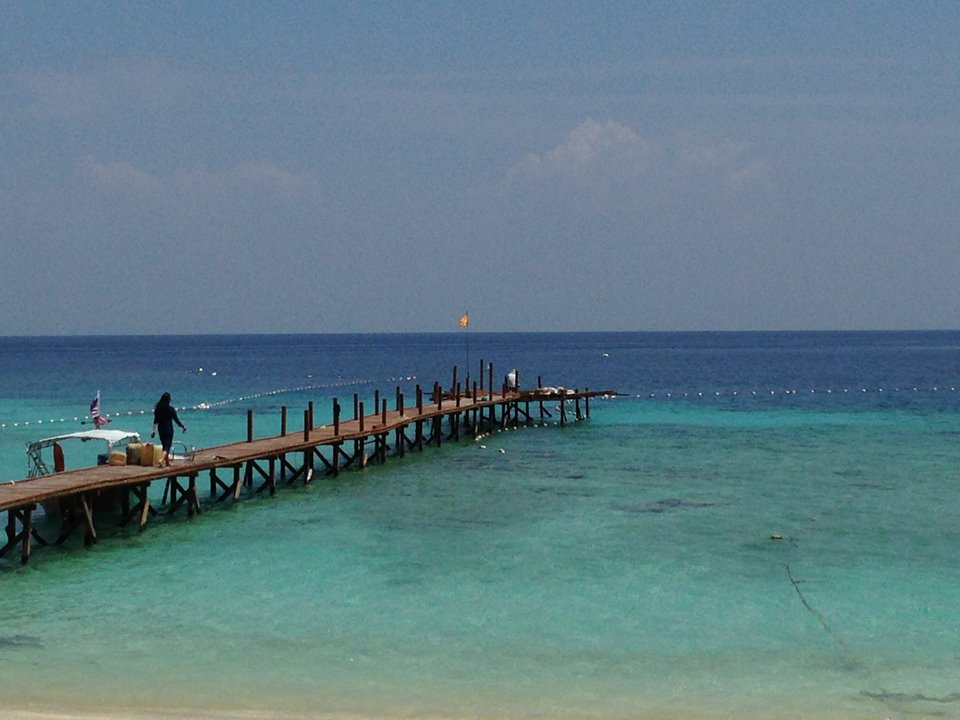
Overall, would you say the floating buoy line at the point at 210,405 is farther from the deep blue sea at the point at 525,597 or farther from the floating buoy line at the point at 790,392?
the floating buoy line at the point at 790,392

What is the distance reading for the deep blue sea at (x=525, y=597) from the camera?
48.0 feet

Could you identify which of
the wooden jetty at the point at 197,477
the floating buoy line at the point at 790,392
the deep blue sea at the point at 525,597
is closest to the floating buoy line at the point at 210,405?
the wooden jetty at the point at 197,477

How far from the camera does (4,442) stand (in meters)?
44.4

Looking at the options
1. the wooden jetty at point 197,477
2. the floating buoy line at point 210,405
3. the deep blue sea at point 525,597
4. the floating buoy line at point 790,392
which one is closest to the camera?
the deep blue sea at point 525,597

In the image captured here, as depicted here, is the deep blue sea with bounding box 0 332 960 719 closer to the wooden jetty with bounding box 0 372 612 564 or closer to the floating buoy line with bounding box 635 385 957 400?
the wooden jetty with bounding box 0 372 612 564

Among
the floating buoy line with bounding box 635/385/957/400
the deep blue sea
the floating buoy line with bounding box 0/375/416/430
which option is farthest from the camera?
the floating buoy line with bounding box 635/385/957/400

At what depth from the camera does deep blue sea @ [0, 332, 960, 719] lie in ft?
48.0

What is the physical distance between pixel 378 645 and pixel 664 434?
32409 mm

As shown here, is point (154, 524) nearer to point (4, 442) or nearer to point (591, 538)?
point (591, 538)

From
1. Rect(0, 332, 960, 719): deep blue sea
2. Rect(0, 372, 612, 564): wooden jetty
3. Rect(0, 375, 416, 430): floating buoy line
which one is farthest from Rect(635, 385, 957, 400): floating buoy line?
Rect(0, 332, 960, 719): deep blue sea

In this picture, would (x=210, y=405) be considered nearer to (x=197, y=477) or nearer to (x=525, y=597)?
(x=197, y=477)

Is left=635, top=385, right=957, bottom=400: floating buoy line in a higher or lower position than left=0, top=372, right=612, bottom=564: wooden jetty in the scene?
lower

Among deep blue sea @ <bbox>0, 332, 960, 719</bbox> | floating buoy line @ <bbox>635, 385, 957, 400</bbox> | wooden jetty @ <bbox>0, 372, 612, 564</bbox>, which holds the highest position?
wooden jetty @ <bbox>0, 372, 612, 564</bbox>

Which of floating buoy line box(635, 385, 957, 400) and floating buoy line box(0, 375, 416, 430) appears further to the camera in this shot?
floating buoy line box(635, 385, 957, 400)
